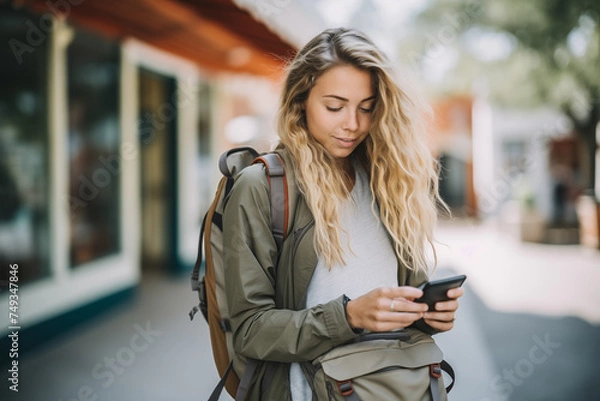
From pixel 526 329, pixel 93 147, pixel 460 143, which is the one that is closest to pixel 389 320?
pixel 526 329

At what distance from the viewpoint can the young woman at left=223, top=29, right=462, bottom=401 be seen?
1.40 m

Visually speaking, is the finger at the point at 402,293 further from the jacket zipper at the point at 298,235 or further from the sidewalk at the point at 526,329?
the sidewalk at the point at 526,329

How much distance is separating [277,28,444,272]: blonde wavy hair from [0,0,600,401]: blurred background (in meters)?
0.17

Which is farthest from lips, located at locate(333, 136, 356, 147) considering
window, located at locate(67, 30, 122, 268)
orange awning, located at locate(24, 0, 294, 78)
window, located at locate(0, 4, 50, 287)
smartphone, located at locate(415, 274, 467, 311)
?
window, located at locate(67, 30, 122, 268)

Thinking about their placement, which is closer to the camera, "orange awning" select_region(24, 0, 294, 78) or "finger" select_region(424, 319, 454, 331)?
"finger" select_region(424, 319, 454, 331)

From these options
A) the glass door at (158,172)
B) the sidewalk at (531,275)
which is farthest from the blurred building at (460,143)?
the glass door at (158,172)

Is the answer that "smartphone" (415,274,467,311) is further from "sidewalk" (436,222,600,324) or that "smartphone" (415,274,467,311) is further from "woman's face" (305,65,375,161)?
"sidewalk" (436,222,600,324)

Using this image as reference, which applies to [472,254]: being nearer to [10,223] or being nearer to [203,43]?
[203,43]

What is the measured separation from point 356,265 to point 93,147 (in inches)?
193

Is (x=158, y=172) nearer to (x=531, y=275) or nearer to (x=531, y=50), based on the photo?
(x=531, y=275)

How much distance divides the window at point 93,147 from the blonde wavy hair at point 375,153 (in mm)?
4285

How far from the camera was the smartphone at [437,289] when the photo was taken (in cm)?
142

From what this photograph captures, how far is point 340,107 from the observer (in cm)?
162

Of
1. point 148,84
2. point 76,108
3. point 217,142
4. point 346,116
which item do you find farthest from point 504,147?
point 346,116
